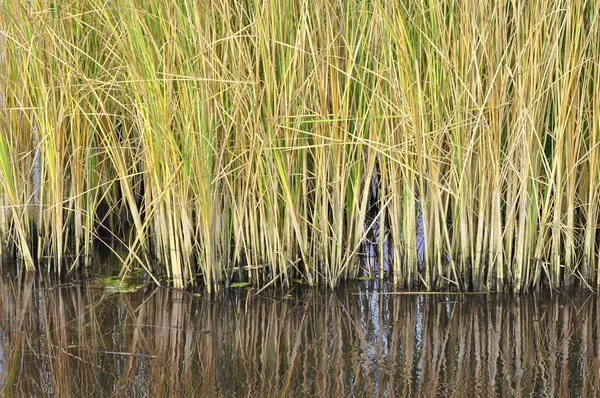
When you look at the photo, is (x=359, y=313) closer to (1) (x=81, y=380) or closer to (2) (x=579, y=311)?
(2) (x=579, y=311)

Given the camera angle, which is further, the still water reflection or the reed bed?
the reed bed

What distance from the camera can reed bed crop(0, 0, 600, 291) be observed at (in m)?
3.17

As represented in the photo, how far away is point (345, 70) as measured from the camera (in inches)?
131

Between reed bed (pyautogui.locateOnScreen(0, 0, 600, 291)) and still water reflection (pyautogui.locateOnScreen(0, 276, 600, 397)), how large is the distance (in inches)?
6.7

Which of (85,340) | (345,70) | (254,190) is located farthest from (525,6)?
(85,340)

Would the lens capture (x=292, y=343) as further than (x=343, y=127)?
No

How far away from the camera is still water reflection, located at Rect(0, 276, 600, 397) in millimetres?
2611

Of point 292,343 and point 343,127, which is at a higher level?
point 343,127

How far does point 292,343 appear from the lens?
9.70ft

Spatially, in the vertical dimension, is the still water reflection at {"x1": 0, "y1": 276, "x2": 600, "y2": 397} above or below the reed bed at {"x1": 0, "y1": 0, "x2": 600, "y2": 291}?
below

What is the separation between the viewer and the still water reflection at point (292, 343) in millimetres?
2611

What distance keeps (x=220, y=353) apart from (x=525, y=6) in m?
1.66

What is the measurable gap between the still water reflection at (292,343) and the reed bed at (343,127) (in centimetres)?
17

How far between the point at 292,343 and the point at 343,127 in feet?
2.80
